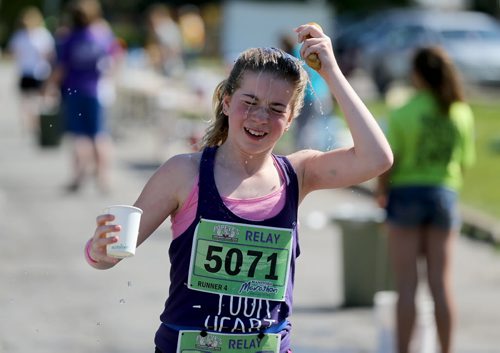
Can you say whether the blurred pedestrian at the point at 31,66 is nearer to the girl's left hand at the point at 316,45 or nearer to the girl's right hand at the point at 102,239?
the girl's left hand at the point at 316,45

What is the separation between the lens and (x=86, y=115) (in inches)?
538

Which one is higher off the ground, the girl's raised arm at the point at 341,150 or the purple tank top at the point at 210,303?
the girl's raised arm at the point at 341,150

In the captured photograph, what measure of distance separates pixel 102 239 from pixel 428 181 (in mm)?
3687

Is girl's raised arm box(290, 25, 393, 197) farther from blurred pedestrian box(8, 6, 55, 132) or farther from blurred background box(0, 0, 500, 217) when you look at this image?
blurred pedestrian box(8, 6, 55, 132)

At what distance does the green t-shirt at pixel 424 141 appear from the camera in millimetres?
6898

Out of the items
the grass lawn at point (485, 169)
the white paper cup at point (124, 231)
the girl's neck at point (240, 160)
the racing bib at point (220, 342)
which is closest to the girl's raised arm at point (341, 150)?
the girl's neck at point (240, 160)

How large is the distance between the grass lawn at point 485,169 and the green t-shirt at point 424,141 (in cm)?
603

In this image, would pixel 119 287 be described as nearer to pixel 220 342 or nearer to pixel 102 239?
pixel 220 342

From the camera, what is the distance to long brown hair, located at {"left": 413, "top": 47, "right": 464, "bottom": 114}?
22.6ft

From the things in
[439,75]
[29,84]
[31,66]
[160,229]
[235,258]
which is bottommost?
[235,258]

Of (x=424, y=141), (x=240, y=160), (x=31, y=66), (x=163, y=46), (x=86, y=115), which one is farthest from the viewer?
(x=163, y=46)

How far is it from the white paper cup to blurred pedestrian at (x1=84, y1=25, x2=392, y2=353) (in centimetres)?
14

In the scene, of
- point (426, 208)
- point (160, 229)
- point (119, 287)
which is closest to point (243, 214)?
point (426, 208)

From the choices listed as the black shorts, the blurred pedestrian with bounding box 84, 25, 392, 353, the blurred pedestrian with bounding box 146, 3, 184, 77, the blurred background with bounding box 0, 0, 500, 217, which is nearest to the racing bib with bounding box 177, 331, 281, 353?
the blurred pedestrian with bounding box 84, 25, 392, 353
